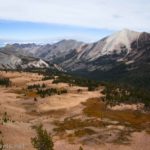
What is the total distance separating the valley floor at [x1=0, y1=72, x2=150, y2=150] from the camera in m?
76.9

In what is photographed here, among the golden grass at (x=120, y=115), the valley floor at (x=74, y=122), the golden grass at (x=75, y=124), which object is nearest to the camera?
the valley floor at (x=74, y=122)

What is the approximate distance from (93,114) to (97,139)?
90.2ft

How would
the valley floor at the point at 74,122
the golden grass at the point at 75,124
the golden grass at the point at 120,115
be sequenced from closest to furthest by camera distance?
1. the valley floor at the point at 74,122
2. the golden grass at the point at 75,124
3. the golden grass at the point at 120,115

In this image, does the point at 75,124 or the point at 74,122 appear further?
the point at 74,122

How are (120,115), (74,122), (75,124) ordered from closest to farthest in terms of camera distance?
1. (75,124)
2. (74,122)
3. (120,115)

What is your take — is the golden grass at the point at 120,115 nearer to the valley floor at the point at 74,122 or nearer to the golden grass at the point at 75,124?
the valley floor at the point at 74,122

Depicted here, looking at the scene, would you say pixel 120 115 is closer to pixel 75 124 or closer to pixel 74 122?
pixel 74 122

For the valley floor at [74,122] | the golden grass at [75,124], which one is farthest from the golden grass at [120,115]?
the golden grass at [75,124]

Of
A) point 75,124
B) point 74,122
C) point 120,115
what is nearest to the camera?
point 75,124

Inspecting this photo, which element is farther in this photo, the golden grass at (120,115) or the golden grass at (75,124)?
the golden grass at (120,115)

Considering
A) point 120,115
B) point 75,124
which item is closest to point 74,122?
point 75,124

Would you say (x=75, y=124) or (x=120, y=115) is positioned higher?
(x=120, y=115)

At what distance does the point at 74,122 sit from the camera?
3866 inches

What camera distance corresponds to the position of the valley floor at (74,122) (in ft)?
252
